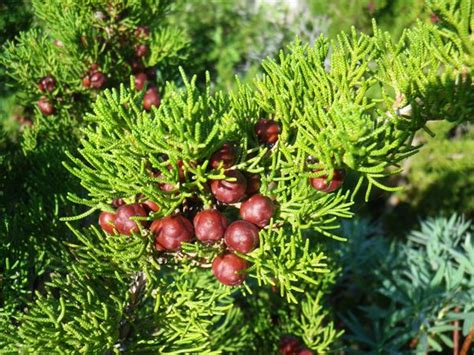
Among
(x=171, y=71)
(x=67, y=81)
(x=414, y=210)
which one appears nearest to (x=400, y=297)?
(x=171, y=71)

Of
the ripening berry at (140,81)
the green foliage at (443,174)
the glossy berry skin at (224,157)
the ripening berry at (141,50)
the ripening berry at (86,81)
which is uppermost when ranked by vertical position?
the glossy berry skin at (224,157)

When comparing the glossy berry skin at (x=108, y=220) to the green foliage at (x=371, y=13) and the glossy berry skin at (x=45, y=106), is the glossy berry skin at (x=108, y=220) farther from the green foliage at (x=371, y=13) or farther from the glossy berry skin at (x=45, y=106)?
the green foliage at (x=371, y=13)

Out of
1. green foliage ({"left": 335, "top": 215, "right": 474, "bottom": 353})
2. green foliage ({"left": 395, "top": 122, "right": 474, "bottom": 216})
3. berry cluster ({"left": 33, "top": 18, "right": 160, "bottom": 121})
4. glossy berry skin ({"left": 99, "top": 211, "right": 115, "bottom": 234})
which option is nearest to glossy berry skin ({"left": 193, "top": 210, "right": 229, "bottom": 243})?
glossy berry skin ({"left": 99, "top": 211, "right": 115, "bottom": 234})

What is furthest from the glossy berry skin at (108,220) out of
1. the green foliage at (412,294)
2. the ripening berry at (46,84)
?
the green foliage at (412,294)

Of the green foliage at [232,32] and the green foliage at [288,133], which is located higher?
the green foliage at [288,133]

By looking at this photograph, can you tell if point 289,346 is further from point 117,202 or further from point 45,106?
point 45,106

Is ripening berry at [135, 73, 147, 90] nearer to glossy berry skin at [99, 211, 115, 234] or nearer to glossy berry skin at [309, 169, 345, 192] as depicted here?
glossy berry skin at [99, 211, 115, 234]

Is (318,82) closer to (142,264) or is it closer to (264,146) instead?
(264,146)
